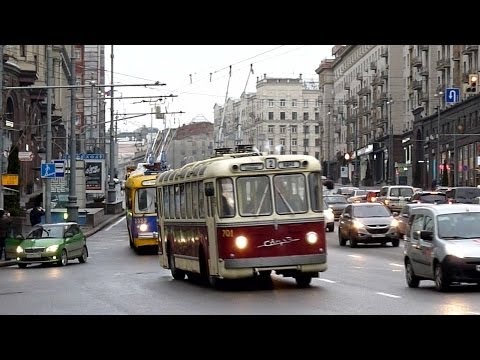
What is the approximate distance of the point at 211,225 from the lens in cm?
2228

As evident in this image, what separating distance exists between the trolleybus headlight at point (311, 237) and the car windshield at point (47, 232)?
16.7 meters

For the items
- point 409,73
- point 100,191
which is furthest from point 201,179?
point 409,73

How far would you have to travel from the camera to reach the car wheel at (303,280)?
23203 mm

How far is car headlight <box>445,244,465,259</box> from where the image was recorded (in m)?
20.3

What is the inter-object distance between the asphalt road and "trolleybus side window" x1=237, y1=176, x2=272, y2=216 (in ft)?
5.54

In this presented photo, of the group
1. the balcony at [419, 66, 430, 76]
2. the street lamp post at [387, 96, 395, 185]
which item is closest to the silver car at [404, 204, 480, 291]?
the balcony at [419, 66, 430, 76]

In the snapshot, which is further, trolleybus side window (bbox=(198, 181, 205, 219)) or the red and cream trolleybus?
trolleybus side window (bbox=(198, 181, 205, 219))

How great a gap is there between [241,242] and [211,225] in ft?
3.15

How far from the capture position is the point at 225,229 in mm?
21703

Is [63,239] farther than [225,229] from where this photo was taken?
Yes

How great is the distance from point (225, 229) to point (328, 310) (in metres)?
4.30

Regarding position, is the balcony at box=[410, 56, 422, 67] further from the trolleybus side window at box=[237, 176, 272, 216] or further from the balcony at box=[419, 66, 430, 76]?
the trolleybus side window at box=[237, 176, 272, 216]

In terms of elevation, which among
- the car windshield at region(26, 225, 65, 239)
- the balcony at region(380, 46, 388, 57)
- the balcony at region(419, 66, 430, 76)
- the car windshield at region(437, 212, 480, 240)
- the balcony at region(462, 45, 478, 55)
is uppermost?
the balcony at region(380, 46, 388, 57)
